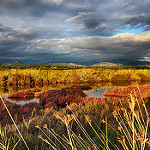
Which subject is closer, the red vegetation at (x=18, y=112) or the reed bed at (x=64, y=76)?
the red vegetation at (x=18, y=112)

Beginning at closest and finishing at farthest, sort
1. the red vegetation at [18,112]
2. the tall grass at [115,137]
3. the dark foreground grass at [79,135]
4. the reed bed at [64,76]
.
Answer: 1. the tall grass at [115,137]
2. the dark foreground grass at [79,135]
3. the red vegetation at [18,112]
4. the reed bed at [64,76]

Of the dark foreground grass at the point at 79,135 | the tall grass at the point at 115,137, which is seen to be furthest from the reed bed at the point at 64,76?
the tall grass at the point at 115,137

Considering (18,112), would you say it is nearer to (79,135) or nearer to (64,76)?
(79,135)

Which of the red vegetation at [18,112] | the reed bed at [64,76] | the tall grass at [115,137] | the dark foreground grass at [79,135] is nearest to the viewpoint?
the tall grass at [115,137]

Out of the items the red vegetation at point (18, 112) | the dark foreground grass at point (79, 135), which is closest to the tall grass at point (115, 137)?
the dark foreground grass at point (79, 135)

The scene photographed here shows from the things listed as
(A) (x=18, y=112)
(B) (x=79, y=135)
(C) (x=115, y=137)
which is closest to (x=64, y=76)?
(A) (x=18, y=112)

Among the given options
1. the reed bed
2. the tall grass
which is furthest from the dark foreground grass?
the reed bed

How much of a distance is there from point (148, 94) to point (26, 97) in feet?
32.2

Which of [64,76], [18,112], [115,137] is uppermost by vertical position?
[64,76]

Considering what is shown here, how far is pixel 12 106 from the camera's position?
24.5 ft

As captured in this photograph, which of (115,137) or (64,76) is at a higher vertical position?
(64,76)

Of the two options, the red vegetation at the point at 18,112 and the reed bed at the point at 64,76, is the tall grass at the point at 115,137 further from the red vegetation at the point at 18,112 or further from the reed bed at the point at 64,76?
the reed bed at the point at 64,76

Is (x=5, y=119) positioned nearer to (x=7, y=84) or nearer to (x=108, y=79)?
(x=7, y=84)

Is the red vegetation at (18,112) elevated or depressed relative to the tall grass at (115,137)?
depressed
